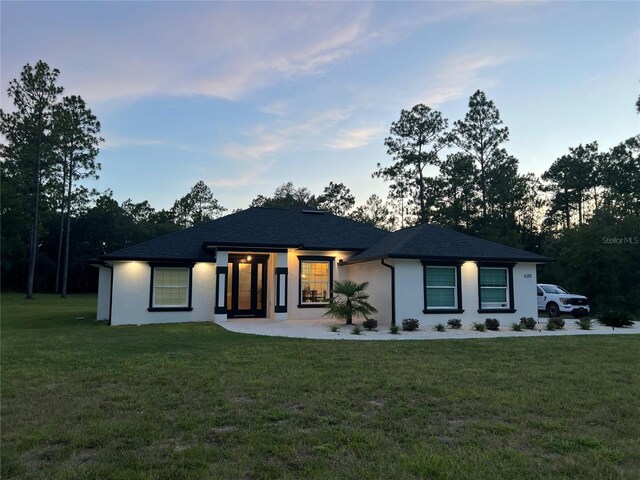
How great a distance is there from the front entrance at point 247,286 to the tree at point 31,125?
24511 mm

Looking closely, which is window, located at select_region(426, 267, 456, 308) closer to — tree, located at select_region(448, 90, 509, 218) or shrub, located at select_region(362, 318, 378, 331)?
shrub, located at select_region(362, 318, 378, 331)

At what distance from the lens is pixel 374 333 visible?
40.1ft

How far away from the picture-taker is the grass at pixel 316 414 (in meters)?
3.24

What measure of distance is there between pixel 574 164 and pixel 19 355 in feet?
143

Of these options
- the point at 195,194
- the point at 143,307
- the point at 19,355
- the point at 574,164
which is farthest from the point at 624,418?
the point at 195,194

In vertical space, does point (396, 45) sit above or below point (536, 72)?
above

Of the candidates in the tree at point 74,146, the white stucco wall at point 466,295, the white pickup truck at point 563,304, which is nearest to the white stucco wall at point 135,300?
the white stucco wall at point 466,295

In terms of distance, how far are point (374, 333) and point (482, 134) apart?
27857 millimetres

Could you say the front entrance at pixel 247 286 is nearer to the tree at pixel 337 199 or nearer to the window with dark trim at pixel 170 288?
the window with dark trim at pixel 170 288

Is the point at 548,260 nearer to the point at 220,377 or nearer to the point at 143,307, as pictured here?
the point at 220,377

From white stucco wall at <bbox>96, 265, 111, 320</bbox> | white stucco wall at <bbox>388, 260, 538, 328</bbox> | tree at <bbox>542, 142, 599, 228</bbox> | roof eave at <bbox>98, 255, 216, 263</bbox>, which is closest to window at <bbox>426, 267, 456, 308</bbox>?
white stucco wall at <bbox>388, 260, 538, 328</bbox>

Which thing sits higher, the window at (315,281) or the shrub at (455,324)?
the window at (315,281)

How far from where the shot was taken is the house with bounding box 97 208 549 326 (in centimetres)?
1434

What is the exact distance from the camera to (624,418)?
4.47 m
